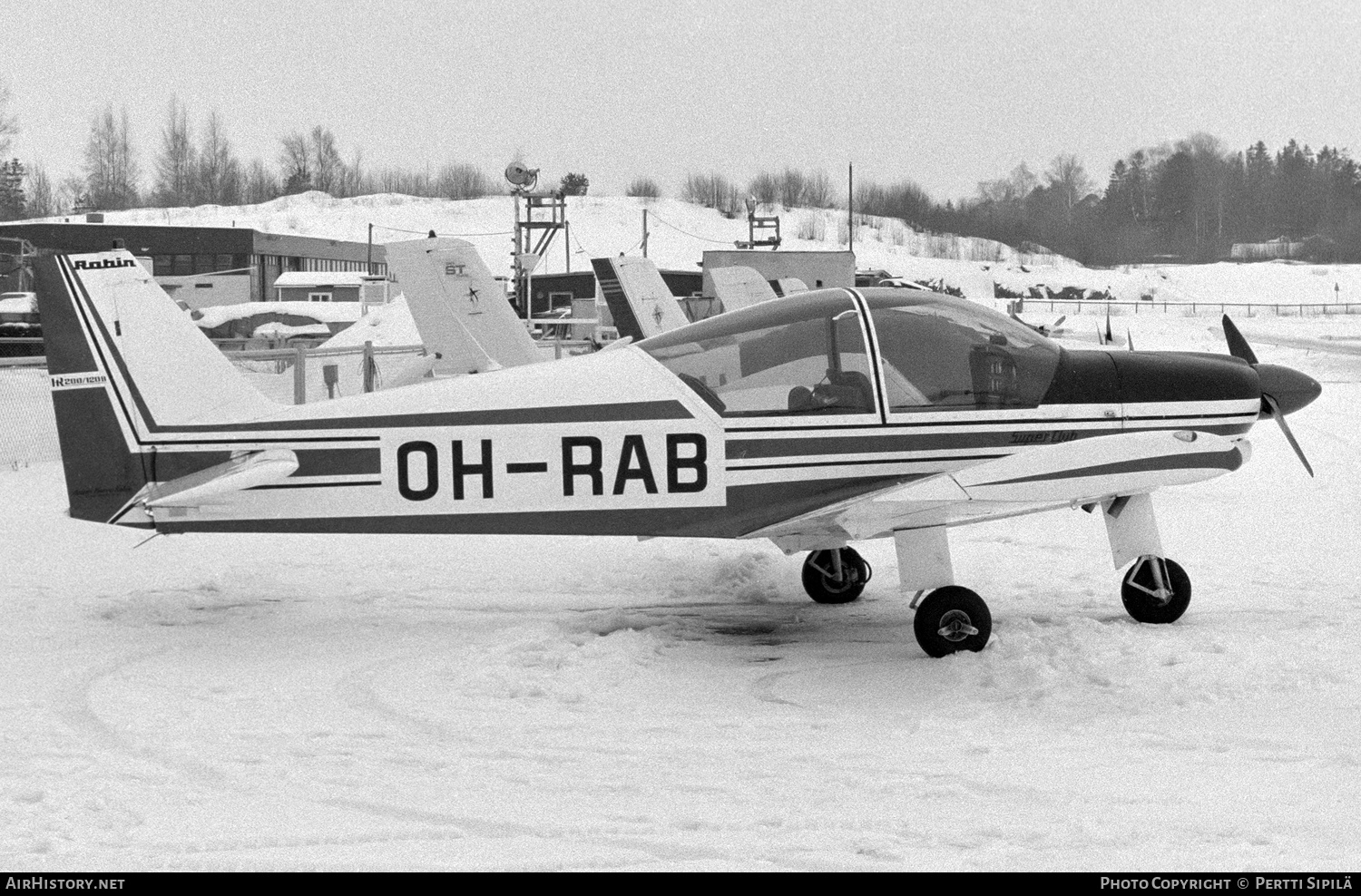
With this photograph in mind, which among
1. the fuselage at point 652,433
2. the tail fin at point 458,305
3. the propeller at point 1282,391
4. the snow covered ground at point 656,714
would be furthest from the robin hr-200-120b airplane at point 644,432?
the tail fin at point 458,305

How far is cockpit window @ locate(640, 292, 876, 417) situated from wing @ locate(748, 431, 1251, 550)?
1.91 ft

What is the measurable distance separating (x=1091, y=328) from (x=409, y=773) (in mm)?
49580

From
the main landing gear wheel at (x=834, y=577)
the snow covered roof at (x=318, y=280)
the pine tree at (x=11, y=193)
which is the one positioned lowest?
the main landing gear wheel at (x=834, y=577)

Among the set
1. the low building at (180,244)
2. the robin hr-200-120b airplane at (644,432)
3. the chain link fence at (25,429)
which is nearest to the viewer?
the robin hr-200-120b airplane at (644,432)

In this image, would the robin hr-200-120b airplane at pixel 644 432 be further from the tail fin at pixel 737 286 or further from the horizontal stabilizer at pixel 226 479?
the tail fin at pixel 737 286

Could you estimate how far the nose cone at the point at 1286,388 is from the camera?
7.41m

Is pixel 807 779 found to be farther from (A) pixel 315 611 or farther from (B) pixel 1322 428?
(B) pixel 1322 428

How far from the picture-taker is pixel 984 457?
692 centimetres

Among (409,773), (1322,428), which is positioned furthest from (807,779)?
(1322,428)

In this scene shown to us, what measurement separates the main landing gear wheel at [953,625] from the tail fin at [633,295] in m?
12.1

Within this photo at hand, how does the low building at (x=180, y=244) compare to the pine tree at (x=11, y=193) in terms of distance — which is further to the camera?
the pine tree at (x=11, y=193)

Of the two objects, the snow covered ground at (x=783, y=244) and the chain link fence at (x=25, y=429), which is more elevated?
the snow covered ground at (x=783, y=244)

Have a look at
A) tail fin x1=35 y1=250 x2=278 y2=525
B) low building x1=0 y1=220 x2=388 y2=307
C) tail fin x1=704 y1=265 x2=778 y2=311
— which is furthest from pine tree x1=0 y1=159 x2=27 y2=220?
tail fin x1=35 y1=250 x2=278 y2=525

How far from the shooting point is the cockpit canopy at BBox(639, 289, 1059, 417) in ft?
22.3
